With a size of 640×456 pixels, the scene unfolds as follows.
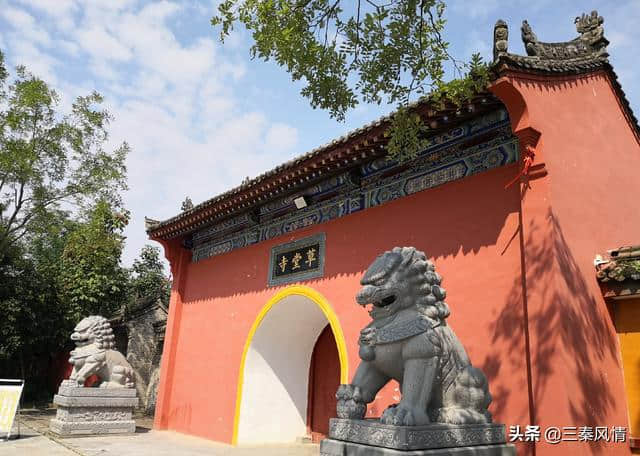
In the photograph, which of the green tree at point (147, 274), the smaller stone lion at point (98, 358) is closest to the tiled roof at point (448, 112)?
the smaller stone lion at point (98, 358)

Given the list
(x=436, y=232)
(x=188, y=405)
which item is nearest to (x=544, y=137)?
(x=436, y=232)

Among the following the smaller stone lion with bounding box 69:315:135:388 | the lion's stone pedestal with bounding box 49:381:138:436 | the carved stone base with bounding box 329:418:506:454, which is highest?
the smaller stone lion with bounding box 69:315:135:388

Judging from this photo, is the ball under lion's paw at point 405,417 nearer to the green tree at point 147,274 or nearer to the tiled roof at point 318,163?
the tiled roof at point 318,163

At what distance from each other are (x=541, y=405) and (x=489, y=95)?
276 centimetres

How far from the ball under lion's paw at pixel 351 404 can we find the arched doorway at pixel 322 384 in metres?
5.02

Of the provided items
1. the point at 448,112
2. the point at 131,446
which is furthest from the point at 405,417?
the point at 131,446

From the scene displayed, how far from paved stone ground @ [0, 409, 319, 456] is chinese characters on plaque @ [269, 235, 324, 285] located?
2453mm

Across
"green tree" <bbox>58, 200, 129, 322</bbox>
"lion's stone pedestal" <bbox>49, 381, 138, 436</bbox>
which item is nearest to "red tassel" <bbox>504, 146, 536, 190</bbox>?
"lion's stone pedestal" <bbox>49, 381, 138, 436</bbox>

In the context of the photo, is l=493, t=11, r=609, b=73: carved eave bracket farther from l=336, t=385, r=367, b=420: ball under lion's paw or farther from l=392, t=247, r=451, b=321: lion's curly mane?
l=336, t=385, r=367, b=420: ball under lion's paw

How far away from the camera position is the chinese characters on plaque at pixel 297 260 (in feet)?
23.6

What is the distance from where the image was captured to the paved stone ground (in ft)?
21.4

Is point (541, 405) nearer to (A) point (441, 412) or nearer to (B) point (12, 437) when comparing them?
(A) point (441, 412)

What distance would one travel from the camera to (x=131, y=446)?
7.18 metres

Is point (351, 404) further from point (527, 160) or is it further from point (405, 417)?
point (527, 160)
